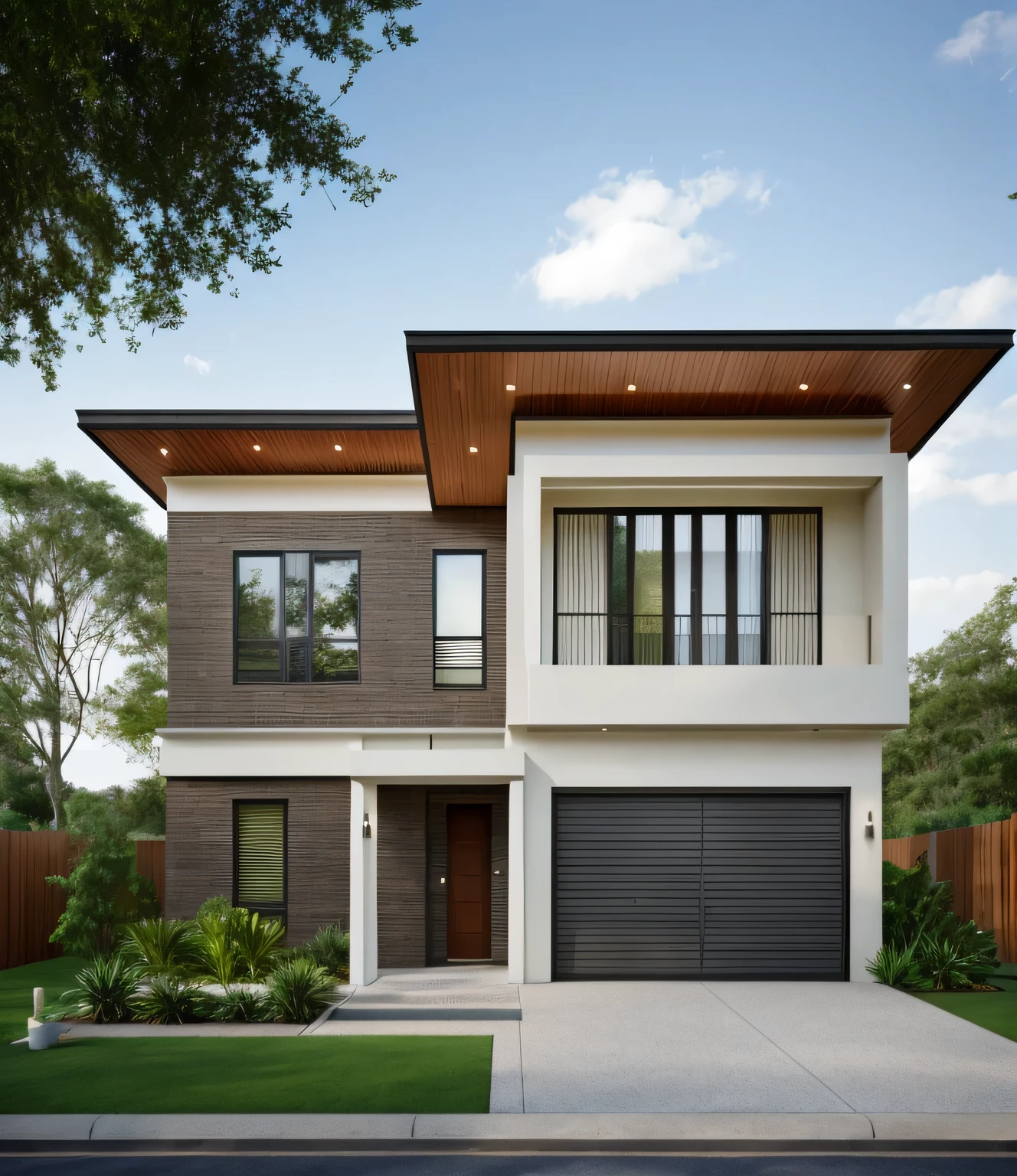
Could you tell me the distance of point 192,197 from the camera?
8164 mm

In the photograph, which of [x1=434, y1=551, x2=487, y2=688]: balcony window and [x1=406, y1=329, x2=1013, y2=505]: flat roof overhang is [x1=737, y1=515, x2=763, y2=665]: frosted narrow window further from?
[x1=434, y1=551, x2=487, y2=688]: balcony window

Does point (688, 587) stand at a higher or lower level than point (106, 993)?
higher

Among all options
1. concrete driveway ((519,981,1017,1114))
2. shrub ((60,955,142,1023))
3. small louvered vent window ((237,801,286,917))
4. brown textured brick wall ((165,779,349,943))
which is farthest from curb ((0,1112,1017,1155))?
small louvered vent window ((237,801,286,917))

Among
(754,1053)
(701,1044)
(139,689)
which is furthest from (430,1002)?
(139,689)

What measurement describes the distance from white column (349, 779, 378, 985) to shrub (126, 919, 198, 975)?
1.88m

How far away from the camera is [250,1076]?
27.9 ft

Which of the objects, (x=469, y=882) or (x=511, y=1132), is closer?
(x=511, y=1132)

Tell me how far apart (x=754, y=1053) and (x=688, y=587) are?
6.44 metres

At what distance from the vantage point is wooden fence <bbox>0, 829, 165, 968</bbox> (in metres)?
16.2

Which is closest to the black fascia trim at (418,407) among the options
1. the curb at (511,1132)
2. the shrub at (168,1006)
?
the shrub at (168,1006)

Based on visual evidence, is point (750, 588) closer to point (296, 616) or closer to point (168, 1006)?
point (296, 616)

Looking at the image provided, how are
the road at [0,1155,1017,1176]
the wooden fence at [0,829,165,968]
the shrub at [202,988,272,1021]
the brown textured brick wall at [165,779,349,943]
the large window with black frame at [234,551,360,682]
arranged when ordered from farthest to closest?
the large window with black frame at [234,551,360,682] < the wooden fence at [0,829,165,968] < the brown textured brick wall at [165,779,349,943] < the shrub at [202,988,272,1021] < the road at [0,1155,1017,1176]

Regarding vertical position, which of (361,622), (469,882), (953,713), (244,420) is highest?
(244,420)

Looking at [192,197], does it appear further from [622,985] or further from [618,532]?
[622,985]
